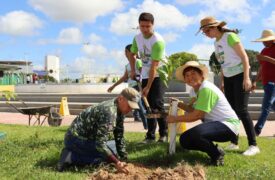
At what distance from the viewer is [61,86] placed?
1238 inches

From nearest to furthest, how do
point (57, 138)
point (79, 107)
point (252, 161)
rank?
point (252, 161) < point (57, 138) < point (79, 107)

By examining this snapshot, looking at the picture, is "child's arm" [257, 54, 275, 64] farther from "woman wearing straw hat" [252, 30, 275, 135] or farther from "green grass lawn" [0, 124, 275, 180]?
"green grass lawn" [0, 124, 275, 180]

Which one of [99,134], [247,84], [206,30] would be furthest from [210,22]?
[99,134]

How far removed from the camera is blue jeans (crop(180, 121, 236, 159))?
200 inches

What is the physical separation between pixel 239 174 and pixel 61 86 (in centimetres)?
2748

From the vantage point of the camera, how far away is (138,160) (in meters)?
5.61

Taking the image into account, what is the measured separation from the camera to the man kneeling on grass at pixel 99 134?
15.4ft

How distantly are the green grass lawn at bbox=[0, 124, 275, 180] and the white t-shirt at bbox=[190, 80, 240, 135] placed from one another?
1.73ft

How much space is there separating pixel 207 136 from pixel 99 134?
132 centimetres

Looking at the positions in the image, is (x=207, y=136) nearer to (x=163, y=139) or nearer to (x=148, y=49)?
(x=163, y=139)

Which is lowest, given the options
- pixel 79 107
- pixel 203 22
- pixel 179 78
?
pixel 79 107

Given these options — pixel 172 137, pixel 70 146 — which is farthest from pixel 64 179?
pixel 172 137

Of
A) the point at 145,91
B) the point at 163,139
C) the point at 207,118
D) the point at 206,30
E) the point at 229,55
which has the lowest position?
the point at 163,139

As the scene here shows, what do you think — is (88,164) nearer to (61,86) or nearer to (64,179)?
(64,179)
